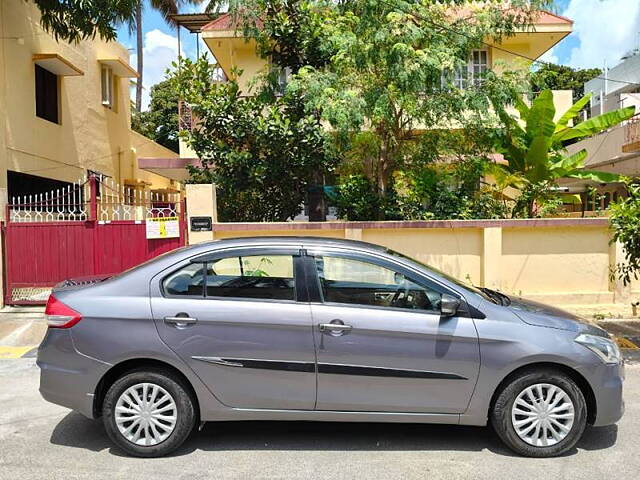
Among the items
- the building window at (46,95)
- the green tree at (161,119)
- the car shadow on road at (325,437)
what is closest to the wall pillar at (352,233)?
the car shadow on road at (325,437)

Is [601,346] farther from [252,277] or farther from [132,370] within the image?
[132,370]

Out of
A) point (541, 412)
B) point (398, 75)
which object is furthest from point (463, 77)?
point (541, 412)

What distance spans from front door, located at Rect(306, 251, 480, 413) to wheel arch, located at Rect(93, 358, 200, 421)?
0.96m

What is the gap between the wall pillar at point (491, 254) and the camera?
32.9ft

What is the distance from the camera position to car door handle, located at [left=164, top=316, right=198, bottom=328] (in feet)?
14.0

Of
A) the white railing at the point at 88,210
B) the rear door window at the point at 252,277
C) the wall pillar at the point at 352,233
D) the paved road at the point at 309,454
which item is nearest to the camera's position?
the paved road at the point at 309,454

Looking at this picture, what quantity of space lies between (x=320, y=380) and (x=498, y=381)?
1.29 m

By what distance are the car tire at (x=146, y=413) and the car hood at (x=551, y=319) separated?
2.59 meters

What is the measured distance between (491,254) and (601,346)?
227 inches

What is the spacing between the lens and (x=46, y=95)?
1471 centimetres

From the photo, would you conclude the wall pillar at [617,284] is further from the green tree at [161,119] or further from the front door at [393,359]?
the green tree at [161,119]

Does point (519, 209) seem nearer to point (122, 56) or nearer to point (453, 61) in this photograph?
point (453, 61)

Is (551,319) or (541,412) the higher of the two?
(551,319)

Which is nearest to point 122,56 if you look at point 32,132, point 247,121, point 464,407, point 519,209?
point 32,132
